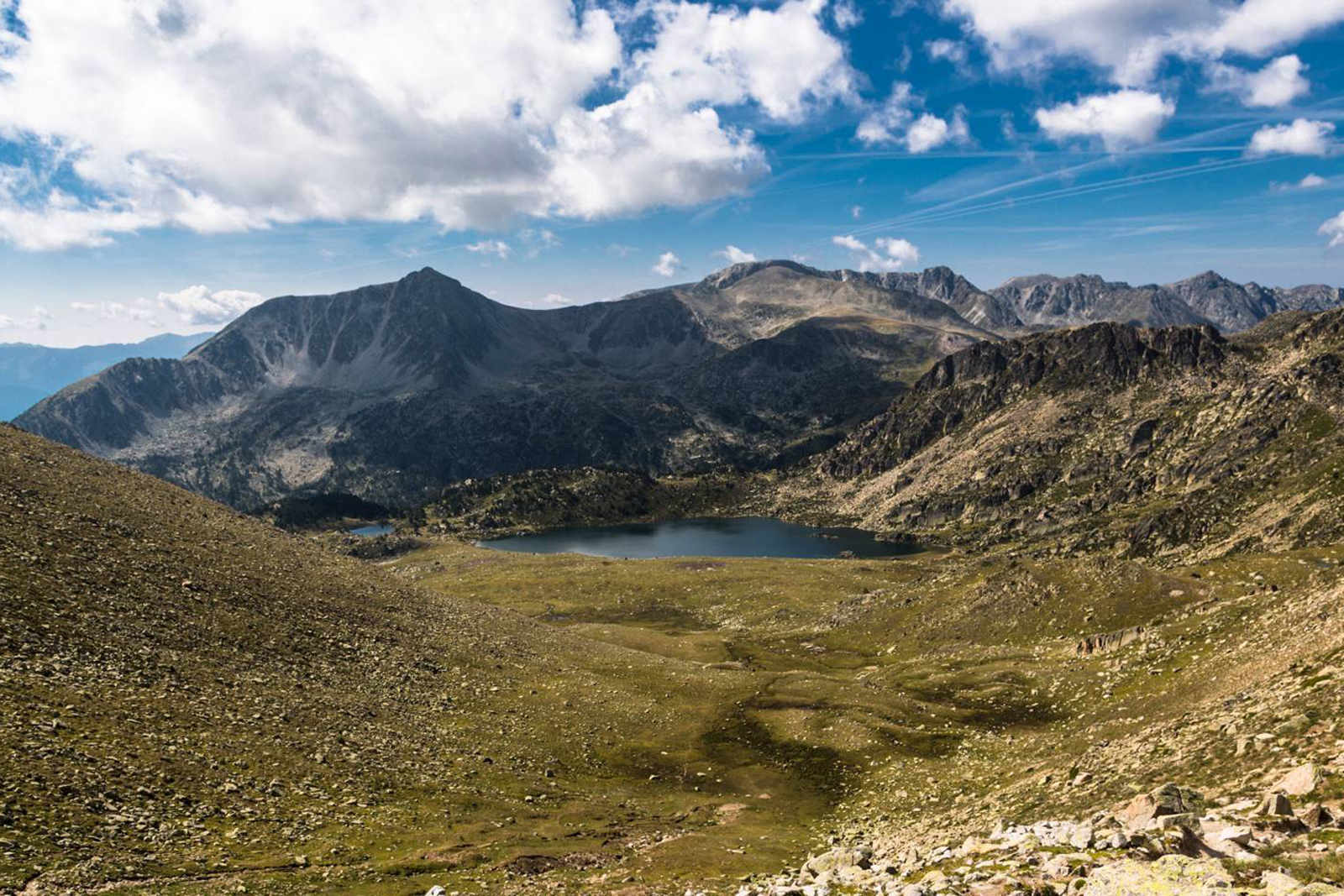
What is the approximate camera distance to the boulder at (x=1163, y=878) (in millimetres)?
16628

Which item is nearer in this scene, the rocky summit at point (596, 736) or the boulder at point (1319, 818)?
the boulder at point (1319, 818)

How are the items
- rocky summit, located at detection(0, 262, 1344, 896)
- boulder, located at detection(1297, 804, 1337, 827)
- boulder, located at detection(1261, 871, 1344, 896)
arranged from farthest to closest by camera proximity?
rocky summit, located at detection(0, 262, 1344, 896)
boulder, located at detection(1297, 804, 1337, 827)
boulder, located at detection(1261, 871, 1344, 896)

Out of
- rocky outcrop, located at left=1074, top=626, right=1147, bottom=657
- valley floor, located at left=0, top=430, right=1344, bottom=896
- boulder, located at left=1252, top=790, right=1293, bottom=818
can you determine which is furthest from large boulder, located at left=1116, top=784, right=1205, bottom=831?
rocky outcrop, located at left=1074, top=626, right=1147, bottom=657

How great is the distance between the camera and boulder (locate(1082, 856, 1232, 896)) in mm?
16628

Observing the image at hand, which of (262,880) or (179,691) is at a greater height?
(179,691)

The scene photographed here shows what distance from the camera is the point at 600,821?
4628 centimetres

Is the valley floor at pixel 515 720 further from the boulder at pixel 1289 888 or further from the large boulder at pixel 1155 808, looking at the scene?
the boulder at pixel 1289 888

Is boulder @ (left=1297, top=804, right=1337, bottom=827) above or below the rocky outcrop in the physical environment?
above

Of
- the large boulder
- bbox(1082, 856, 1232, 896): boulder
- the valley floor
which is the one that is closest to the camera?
bbox(1082, 856, 1232, 896): boulder

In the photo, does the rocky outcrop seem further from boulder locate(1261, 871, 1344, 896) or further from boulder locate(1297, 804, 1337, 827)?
boulder locate(1261, 871, 1344, 896)

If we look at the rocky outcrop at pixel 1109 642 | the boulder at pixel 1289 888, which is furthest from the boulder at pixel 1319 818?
the rocky outcrop at pixel 1109 642

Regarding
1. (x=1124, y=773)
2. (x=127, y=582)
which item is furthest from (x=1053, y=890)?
(x=127, y=582)

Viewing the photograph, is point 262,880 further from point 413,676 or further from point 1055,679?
point 1055,679

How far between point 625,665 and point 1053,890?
73911 millimetres
